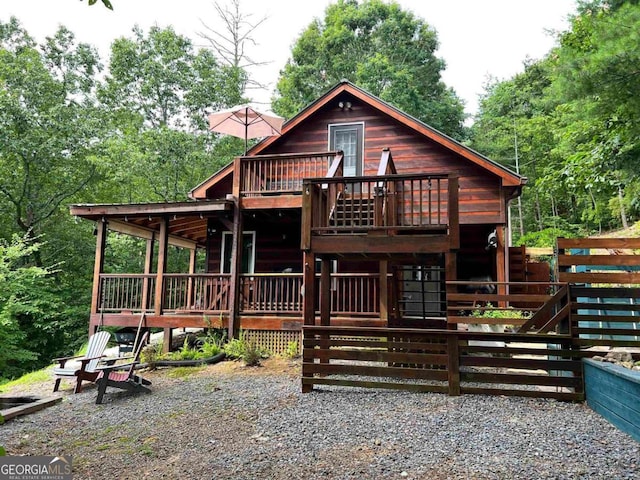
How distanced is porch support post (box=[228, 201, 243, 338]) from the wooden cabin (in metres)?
0.02

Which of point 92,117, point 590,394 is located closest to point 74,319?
point 92,117

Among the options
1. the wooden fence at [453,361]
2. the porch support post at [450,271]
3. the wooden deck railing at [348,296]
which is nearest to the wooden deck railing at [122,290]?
the wooden deck railing at [348,296]

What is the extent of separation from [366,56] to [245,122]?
64.8ft

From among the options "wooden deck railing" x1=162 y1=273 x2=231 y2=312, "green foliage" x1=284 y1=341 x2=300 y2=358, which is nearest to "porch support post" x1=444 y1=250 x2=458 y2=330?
"green foliage" x1=284 y1=341 x2=300 y2=358

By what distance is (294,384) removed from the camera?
639 centimetres

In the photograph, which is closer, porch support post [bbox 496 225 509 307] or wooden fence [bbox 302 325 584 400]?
wooden fence [bbox 302 325 584 400]

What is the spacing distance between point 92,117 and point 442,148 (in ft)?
53.8

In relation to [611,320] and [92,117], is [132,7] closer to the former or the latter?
[611,320]

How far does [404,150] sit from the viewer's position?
36.2 ft

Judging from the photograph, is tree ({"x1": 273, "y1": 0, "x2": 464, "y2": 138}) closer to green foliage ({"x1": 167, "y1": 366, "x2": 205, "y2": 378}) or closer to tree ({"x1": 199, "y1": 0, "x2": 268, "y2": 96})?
tree ({"x1": 199, "y1": 0, "x2": 268, "y2": 96})

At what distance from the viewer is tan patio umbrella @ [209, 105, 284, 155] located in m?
9.88

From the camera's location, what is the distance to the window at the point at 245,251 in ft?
39.3

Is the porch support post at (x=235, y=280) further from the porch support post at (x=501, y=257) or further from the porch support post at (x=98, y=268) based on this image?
the porch support post at (x=501, y=257)

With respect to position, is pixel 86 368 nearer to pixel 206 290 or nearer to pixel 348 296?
pixel 206 290
